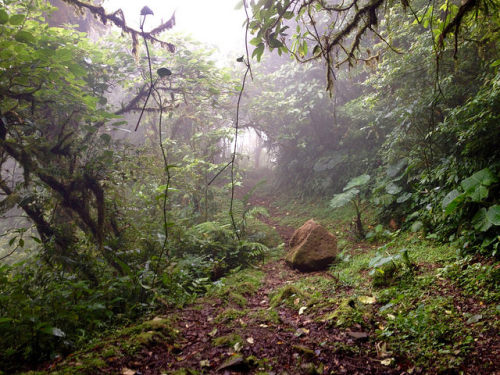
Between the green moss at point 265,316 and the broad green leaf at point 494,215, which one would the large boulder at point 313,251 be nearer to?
the green moss at point 265,316

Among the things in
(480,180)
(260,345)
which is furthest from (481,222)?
(260,345)

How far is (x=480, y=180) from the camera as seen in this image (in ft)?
10.6

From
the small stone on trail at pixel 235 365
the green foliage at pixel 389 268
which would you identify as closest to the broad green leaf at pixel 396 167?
the green foliage at pixel 389 268

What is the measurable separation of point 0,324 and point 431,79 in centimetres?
735

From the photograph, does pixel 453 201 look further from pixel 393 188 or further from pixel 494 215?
pixel 393 188

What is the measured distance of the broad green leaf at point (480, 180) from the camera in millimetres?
3145

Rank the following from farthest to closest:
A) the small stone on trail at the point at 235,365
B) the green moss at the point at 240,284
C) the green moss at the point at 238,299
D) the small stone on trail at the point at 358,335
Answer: the green moss at the point at 240,284 < the green moss at the point at 238,299 < the small stone on trail at the point at 358,335 < the small stone on trail at the point at 235,365

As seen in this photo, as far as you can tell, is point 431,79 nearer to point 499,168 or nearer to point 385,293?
point 499,168

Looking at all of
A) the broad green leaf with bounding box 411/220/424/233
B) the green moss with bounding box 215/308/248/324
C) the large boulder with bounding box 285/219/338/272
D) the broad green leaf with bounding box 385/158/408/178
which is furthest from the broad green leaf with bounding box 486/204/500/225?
the broad green leaf with bounding box 385/158/408/178

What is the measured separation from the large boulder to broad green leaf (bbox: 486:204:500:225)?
8.32ft

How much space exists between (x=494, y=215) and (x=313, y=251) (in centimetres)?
271

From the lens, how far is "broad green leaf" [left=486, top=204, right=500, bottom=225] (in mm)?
2771

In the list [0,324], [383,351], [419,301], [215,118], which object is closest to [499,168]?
[419,301]

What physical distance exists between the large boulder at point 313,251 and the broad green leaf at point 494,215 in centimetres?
254
